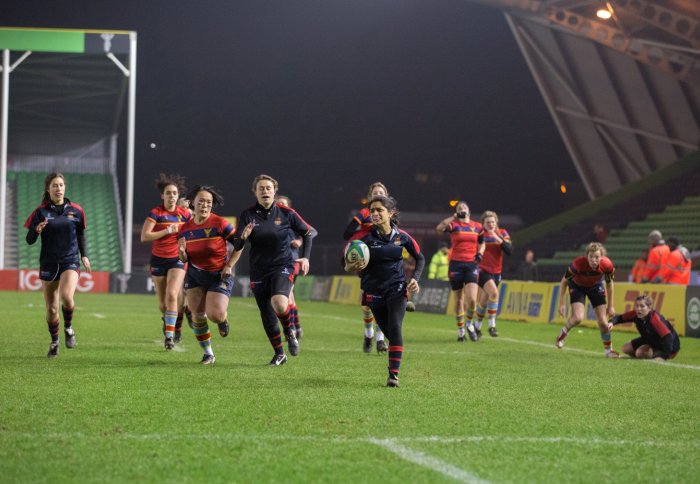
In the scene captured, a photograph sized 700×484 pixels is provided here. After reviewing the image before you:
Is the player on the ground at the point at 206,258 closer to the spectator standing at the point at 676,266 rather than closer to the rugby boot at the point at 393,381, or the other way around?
the rugby boot at the point at 393,381

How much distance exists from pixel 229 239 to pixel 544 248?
35.3 meters

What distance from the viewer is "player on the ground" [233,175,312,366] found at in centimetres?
1132

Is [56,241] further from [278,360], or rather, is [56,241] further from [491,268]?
[491,268]

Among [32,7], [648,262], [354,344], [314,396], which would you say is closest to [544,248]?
[648,262]

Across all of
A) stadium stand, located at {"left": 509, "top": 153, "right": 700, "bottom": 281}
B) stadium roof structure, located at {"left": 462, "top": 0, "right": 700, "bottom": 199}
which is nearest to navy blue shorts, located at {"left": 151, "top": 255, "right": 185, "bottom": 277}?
stadium stand, located at {"left": 509, "top": 153, "right": 700, "bottom": 281}

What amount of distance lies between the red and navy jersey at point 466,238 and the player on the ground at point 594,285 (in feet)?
8.62

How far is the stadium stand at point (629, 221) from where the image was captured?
37938 mm

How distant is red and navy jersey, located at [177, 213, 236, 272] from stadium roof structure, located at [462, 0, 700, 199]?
28.8 meters

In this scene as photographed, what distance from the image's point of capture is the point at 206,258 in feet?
37.1

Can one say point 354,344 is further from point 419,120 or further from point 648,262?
point 419,120

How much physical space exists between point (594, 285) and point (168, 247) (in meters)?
6.07

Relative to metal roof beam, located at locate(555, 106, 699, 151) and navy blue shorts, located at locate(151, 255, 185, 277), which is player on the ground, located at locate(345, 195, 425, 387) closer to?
navy blue shorts, located at locate(151, 255, 185, 277)

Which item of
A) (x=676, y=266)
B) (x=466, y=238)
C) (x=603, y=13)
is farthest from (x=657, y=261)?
(x=603, y=13)

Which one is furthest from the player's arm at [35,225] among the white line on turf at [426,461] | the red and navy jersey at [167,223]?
the white line on turf at [426,461]
